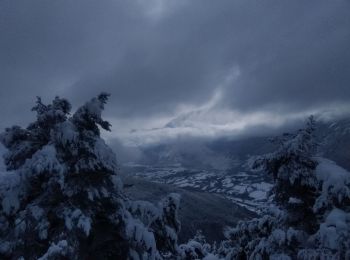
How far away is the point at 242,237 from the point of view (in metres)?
14.2

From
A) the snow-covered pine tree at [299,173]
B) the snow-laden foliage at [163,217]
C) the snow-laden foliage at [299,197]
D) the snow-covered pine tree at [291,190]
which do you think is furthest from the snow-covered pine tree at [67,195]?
the snow-covered pine tree at [299,173]

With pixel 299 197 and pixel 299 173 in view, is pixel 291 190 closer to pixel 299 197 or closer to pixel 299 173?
pixel 299 197

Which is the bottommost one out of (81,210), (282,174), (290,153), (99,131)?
(81,210)

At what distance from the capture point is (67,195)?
9.57 m

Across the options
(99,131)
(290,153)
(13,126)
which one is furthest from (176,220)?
(13,126)

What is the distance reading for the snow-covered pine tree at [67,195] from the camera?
8930 mm

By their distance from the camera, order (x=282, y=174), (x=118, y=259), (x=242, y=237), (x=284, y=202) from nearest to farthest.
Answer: (x=118, y=259), (x=282, y=174), (x=284, y=202), (x=242, y=237)

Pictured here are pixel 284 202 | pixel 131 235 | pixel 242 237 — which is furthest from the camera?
pixel 242 237

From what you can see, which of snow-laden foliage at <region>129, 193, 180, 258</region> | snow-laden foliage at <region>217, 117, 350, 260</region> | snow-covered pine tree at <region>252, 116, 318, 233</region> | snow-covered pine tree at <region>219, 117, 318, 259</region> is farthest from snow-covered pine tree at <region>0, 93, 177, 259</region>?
snow-covered pine tree at <region>252, 116, 318, 233</region>

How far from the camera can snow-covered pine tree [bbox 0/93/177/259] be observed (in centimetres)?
893

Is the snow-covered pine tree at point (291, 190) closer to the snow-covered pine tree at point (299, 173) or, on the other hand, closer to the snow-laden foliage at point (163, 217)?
the snow-covered pine tree at point (299, 173)

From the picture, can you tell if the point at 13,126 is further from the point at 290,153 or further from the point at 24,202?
the point at 290,153

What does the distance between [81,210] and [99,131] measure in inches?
98.2

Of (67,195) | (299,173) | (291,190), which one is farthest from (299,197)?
(67,195)
